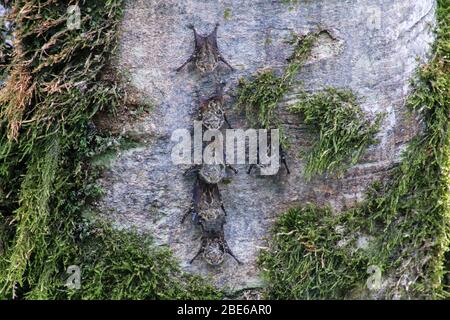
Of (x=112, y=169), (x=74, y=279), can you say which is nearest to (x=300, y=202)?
(x=112, y=169)

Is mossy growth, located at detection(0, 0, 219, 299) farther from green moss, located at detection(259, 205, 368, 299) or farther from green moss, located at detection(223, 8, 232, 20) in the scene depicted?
green moss, located at detection(223, 8, 232, 20)

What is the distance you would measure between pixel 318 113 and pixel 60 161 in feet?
4.46

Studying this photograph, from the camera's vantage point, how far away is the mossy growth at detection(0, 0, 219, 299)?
322cm

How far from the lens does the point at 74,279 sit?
3.44 metres

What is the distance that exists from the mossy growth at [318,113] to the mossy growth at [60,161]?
0.69 metres

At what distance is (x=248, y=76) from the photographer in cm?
325

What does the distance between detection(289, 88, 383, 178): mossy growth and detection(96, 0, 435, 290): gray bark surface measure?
46 millimetres

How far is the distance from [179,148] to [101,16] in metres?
0.76

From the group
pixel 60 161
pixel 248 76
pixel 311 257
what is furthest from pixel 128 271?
pixel 248 76

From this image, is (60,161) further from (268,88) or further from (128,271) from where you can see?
(268,88)

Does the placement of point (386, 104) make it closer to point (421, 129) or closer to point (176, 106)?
point (421, 129)

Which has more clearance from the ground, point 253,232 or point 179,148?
point 179,148

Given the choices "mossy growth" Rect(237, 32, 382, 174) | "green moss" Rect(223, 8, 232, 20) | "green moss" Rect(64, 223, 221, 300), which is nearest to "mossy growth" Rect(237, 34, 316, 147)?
"mossy growth" Rect(237, 32, 382, 174)

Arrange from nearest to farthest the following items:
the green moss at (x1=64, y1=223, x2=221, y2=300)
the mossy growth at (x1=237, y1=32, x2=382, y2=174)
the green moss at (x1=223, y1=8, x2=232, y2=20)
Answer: the green moss at (x1=223, y1=8, x2=232, y2=20), the mossy growth at (x1=237, y1=32, x2=382, y2=174), the green moss at (x1=64, y1=223, x2=221, y2=300)
